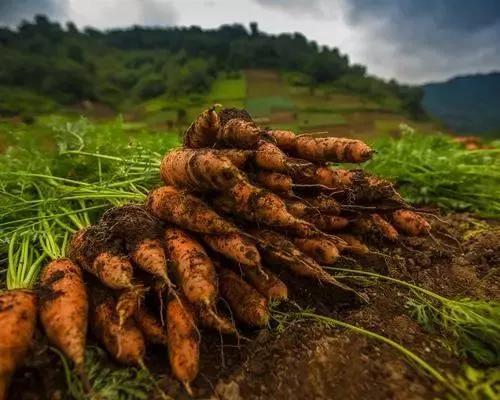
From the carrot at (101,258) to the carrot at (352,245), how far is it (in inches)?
62.2

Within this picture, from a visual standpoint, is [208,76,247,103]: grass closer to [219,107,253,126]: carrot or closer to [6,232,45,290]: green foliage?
[219,107,253,126]: carrot

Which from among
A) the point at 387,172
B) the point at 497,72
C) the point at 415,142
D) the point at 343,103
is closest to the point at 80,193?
the point at 387,172

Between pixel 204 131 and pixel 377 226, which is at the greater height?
pixel 204 131

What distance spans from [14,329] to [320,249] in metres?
1.97

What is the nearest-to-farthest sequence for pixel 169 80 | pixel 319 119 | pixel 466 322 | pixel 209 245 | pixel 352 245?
pixel 466 322
pixel 209 245
pixel 352 245
pixel 319 119
pixel 169 80

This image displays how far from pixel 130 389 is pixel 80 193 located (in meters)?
2.24

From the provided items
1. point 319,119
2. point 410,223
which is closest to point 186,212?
point 410,223

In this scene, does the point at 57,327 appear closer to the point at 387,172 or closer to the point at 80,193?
the point at 80,193

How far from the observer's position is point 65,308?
86.5 inches

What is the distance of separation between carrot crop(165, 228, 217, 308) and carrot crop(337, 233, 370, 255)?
109 cm

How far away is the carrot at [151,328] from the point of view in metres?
2.33

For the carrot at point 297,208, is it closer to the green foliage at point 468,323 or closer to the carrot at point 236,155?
the carrot at point 236,155

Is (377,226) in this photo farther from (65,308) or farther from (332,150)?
(65,308)

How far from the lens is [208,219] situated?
2.65 metres
